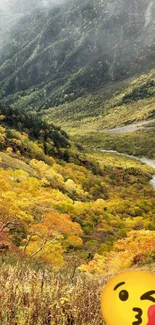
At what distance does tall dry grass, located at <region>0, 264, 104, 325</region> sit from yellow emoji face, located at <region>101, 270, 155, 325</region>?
113 cm

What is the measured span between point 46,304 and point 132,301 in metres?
1.78

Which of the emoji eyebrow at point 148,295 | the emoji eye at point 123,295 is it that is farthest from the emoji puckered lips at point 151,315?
the emoji eye at point 123,295

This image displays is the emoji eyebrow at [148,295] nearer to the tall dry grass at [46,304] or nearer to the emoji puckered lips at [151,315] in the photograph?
the emoji puckered lips at [151,315]

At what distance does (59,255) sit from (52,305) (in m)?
23.4

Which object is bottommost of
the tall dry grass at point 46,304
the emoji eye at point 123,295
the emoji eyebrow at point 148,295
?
the tall dry grass at point 46,304

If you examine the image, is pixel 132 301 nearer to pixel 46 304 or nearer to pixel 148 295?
pixel 148 295

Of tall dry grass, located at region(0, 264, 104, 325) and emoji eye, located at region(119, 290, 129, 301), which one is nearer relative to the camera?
emoji eye, located at region(119, 290, 129, 301)

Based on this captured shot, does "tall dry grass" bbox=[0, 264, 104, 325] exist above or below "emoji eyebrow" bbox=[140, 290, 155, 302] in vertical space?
below

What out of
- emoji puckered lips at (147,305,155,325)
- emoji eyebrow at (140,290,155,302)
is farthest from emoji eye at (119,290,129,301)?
emoji puckered lips at (147,305,155,325)

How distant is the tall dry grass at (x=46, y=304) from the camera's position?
18.3ft

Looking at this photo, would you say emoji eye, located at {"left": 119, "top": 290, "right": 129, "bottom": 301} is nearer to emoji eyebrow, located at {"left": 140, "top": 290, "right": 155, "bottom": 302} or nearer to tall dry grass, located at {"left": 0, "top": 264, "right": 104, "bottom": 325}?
emoji eyebrow, located at {"left": 140, "top": 290, "right": 155, "bottom": 302}

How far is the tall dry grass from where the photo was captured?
18.3 feet

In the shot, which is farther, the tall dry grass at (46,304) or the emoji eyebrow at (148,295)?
the tall dry grass at (46,304)

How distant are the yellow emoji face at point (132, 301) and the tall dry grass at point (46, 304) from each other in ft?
3.71
